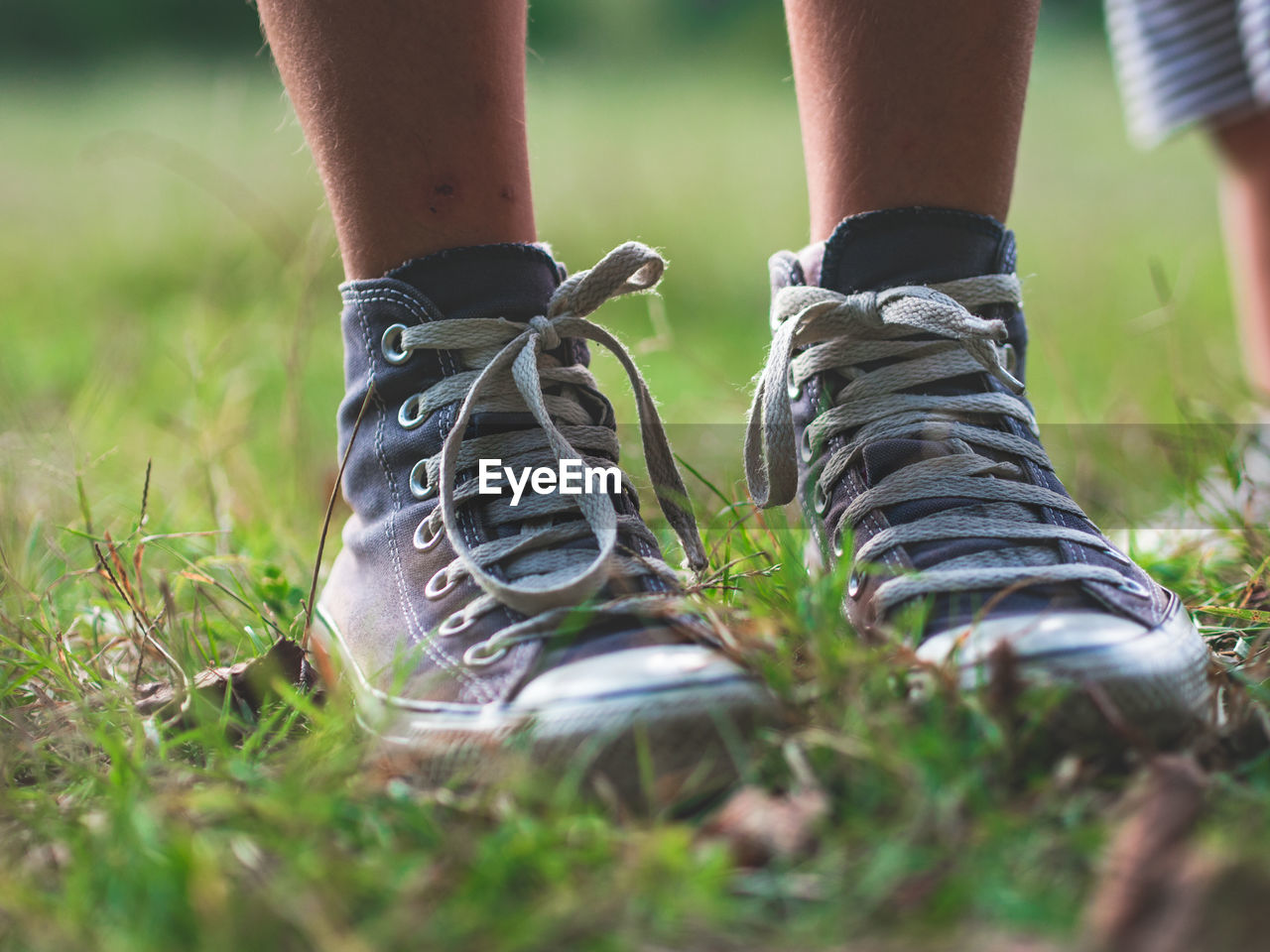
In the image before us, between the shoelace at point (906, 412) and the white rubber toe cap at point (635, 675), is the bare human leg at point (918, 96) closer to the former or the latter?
the shoelace at point (906, 412)

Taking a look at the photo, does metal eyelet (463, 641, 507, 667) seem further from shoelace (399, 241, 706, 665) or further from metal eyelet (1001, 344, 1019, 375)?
metal eyelet (1001, 344, 1019, 375)

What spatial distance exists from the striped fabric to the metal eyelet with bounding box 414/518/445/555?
176 centimetres

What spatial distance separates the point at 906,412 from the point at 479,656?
49cm

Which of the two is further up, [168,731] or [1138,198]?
[1138,198]

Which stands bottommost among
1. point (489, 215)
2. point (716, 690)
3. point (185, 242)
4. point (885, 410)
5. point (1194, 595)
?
point (1194, 595)

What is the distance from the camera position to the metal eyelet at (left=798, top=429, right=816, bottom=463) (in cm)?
117

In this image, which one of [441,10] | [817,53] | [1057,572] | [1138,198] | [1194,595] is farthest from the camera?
[1138,198]

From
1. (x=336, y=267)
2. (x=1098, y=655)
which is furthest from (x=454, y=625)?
(x=336, y=267)

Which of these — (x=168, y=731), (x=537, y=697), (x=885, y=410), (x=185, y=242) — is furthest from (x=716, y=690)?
(x=185, y=242)

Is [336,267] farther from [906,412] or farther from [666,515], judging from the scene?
[906,412]

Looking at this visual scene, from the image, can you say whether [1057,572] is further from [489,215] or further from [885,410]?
[489,215]

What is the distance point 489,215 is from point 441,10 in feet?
0.62

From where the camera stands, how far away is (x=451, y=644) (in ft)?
3.09

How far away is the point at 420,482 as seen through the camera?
1.08 m
